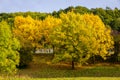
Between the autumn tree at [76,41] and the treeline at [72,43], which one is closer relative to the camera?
the treeline at [72,43]

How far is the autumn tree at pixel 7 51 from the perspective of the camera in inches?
2235

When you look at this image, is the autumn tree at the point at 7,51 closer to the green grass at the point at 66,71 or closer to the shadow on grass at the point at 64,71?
the green grass at the point at 66,71

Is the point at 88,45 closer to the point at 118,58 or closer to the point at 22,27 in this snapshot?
the point at 118,58

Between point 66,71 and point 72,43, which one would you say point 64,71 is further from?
point 72,43

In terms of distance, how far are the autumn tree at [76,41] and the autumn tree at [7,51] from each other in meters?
8.56

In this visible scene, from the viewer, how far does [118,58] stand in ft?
227

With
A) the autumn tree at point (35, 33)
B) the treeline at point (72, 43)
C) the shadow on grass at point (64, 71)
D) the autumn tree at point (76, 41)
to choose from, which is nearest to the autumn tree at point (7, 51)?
the treeline at point (72, 43)

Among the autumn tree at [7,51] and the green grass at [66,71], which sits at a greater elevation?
the autumn tree at [7,51]

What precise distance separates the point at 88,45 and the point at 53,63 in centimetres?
741

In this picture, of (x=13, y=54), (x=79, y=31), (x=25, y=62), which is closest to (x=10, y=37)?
(x=13, y=54)

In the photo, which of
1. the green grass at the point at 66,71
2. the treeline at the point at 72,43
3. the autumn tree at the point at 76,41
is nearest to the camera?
the green grass at the point at 66,71

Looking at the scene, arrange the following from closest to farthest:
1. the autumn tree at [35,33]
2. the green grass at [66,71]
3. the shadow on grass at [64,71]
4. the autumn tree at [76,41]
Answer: the green grass at [66,71]
the shadow on grass at [64,71]
the autumn tree at [76,41]
the autumn tree at [35,33]

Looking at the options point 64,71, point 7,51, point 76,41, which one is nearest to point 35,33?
point 76,41

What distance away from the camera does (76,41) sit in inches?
2525
